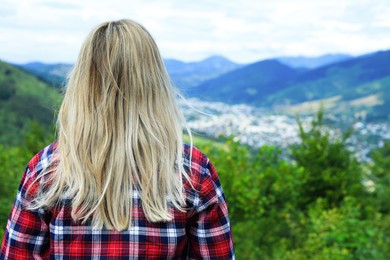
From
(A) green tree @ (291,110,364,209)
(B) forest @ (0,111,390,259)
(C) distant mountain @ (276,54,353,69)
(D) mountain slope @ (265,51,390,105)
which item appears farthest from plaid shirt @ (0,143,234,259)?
(C) distant mountain @ (276,54,353,69)

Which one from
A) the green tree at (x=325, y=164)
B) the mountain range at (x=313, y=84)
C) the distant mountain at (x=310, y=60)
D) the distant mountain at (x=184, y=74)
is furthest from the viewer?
the distant mountain at (x=310, y=60)

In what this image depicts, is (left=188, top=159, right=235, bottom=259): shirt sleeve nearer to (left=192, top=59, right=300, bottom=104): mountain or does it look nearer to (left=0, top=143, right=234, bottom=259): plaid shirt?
(left=0, top=143, right=234, bottom=259): plaid shirt

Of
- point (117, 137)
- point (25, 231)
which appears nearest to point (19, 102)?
point (25, 231)

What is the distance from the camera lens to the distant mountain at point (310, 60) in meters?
155

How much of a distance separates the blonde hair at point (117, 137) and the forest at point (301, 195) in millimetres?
2997

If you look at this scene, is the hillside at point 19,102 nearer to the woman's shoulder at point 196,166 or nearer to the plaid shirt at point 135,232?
the plaid shirt at point 135,232

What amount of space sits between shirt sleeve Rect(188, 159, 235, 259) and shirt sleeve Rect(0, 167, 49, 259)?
1.72ft

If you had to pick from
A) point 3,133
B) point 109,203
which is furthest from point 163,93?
point 3,133

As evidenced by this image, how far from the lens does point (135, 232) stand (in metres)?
1.59

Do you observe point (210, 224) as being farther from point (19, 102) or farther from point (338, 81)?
point (338, 81)

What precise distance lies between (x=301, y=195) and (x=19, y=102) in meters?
57.8

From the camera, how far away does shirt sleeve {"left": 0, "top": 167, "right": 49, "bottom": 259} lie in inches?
65.6

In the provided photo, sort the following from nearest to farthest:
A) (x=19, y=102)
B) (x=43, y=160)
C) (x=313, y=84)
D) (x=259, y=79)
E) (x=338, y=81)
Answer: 1. (x=43, y=160)
2. (x=19, y=102)
3. (x=338, y=81)
4. (x=259, y=79)
5. (x=313, y=84)

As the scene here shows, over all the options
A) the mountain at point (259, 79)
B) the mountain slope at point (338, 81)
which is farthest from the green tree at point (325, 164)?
the mountain slope at point (338, 81)
